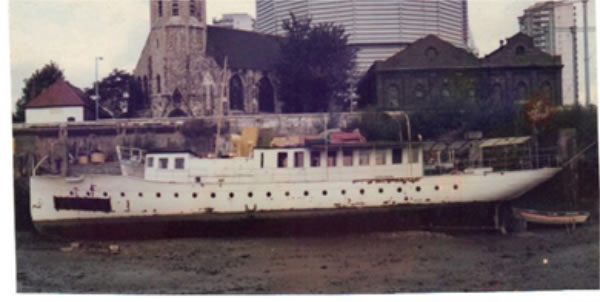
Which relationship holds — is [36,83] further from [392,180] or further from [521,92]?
[521,92]

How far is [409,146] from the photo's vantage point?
9.30m

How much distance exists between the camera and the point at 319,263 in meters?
9.03

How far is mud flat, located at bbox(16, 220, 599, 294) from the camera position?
888 cm

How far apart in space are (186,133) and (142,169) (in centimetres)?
66

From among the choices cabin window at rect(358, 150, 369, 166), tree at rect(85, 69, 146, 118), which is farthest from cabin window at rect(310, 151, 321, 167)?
tree at rect(85, 69, 146, 118)

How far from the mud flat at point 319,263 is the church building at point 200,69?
5.20ft

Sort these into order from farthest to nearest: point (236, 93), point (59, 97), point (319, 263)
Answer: point (236, 93), point (59, 97), point (319, 263)

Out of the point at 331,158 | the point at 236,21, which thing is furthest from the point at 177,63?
the point at 331,158

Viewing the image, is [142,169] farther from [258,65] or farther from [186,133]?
[258,65]

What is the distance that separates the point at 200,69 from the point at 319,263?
2.68 meters

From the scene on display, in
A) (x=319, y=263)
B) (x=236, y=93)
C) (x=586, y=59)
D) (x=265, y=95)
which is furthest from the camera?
(x=236, y=93)

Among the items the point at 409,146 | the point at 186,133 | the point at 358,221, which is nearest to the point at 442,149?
the point at 409,146

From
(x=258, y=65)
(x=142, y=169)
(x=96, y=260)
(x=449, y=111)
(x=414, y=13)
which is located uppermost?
(x=414, y=13)

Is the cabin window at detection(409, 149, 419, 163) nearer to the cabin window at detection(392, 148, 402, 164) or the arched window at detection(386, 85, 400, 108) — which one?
the cabin window at detection(392, 148, 402, 164)
